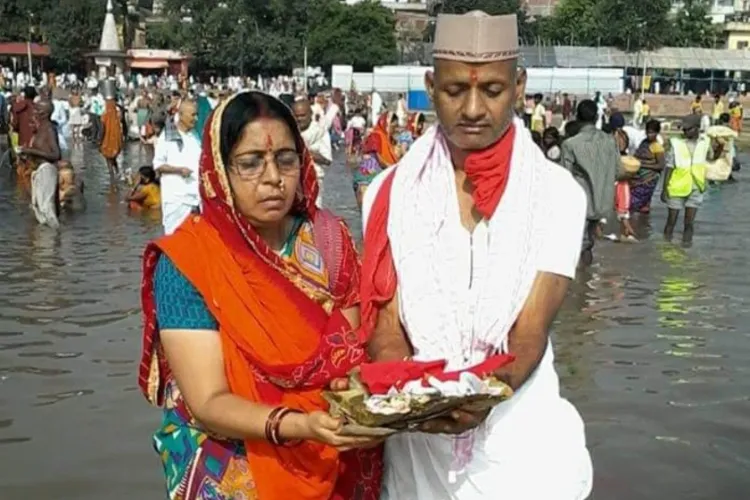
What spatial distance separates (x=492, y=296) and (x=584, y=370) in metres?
4.25

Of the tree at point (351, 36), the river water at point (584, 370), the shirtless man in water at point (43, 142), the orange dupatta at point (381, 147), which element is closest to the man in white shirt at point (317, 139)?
the orange dupatta at point (381, 147)

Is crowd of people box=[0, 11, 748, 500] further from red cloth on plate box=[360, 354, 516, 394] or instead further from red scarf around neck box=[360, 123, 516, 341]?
red cloth on plate box=[360, 354, 516, 394]

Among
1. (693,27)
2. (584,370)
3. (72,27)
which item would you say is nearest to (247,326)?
(584,370)

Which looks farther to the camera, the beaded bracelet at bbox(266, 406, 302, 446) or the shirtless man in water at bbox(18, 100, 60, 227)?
the shirtless man in water at bbox(18, 100, 60, 227)

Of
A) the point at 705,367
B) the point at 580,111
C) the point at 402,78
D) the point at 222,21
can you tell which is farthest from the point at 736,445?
the point at 222,21

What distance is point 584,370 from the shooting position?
646cm

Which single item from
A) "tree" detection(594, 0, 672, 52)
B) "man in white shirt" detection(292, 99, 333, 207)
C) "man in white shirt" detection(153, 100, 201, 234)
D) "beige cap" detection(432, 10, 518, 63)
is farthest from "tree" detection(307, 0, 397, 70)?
"beige cap" detection(432, 10, 518, 63)

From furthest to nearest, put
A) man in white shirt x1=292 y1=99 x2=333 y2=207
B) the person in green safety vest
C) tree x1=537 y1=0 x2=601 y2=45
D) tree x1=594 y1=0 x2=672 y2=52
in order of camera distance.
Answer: tree x1=537 y1=0 x2=601 y2=45 → tree x1=594 y1=0 x2=672 y2=52 → the person in green safety vest → man in white shirt x1=292 y1=99 x2=333 y2=207

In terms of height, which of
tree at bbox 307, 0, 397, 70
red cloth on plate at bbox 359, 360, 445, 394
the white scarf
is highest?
tree at bbox 307, 0, 397, 70

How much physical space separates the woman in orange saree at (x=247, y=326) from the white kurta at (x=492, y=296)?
21 cm

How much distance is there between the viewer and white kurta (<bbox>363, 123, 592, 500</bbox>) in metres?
2.39

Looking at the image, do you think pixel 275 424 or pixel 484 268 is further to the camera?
pixel 484 268

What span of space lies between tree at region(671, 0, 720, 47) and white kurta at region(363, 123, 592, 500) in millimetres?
73035

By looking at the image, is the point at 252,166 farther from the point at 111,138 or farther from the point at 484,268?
the point at 111,138
